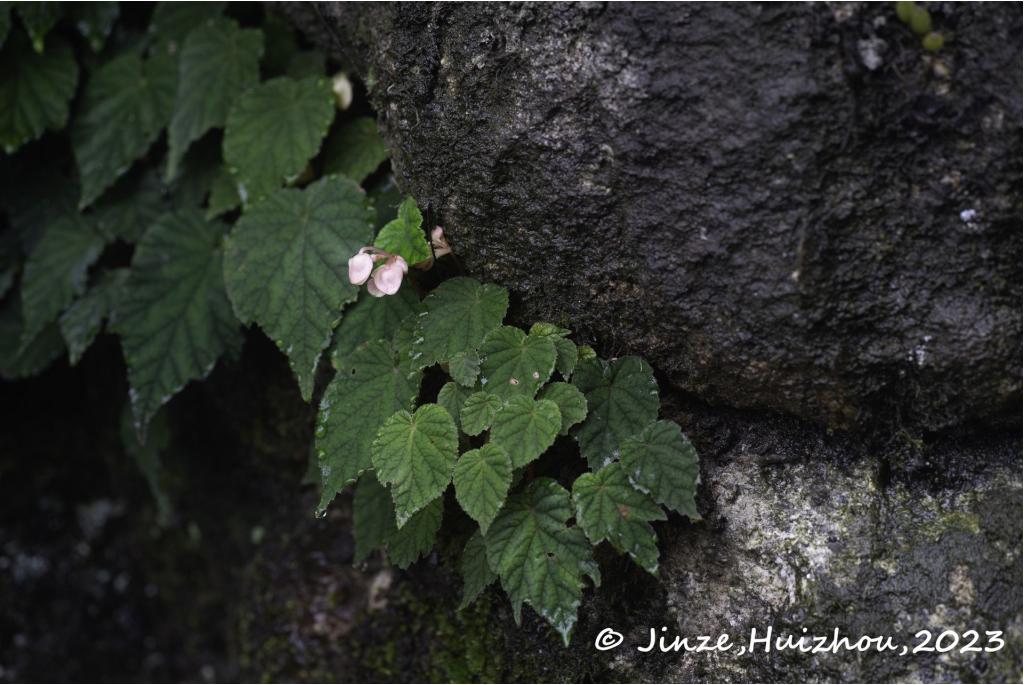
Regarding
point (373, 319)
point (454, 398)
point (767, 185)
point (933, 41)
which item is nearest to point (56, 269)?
point (373, 319)

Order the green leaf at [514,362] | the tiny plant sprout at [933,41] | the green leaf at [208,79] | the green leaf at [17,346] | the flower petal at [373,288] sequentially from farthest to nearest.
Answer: the green leaf at [17,346], the green leaf at [208,79], the flower petal at [373,288], the green leaf at [514,362], the tiny plant sprout at [933,41]

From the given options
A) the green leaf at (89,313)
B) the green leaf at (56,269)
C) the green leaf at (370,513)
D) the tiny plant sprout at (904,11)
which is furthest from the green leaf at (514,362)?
the green leaf at (56,269)

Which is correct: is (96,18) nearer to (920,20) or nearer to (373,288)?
(373,288)

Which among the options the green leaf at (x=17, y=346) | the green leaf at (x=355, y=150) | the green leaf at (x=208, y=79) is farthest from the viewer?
the green leaf at (x=17, y=346)

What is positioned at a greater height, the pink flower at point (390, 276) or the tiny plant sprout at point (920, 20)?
the tiny plant sprout at point (920, 20)

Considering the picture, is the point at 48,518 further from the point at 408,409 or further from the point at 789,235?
the point at 789,235

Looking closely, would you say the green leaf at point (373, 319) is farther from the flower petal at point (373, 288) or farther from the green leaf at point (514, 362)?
the green leaf at point (514, 362)

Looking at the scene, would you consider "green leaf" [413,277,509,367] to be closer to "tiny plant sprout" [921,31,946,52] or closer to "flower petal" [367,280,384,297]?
"flower petal" [367,280,384,297]

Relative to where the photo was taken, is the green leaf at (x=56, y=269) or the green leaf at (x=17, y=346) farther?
the green leaf at (x=17, y=346)
